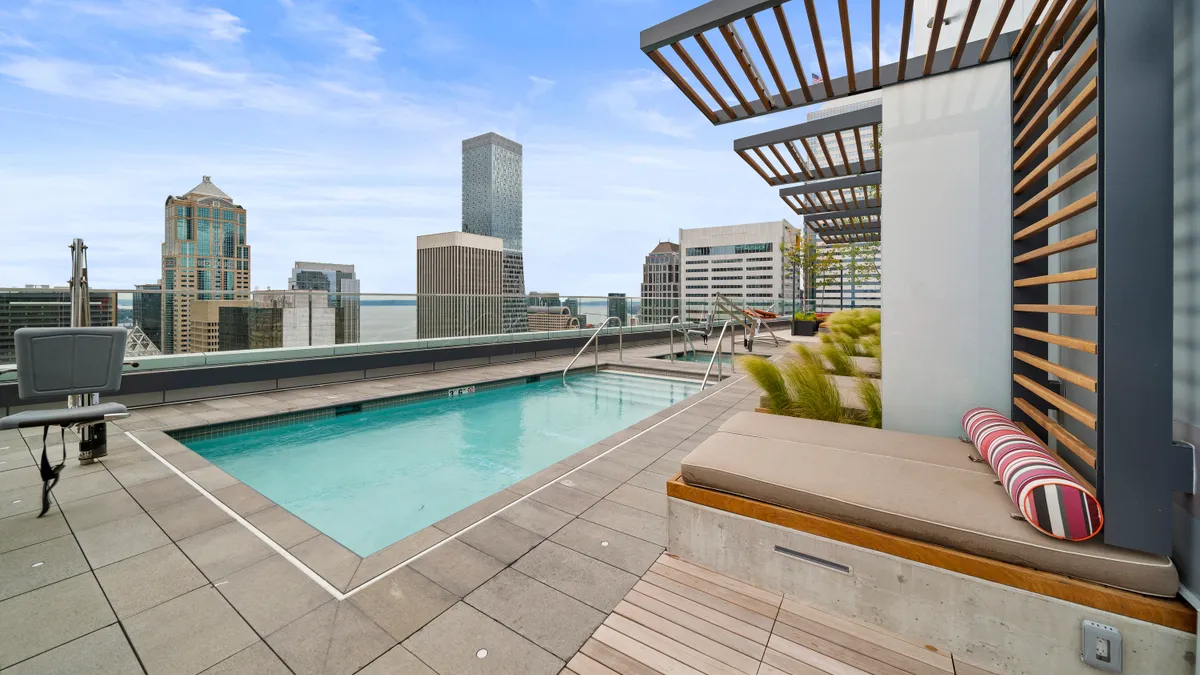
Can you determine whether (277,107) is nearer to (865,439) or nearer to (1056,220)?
(865,439)

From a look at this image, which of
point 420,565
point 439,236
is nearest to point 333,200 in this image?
point 439,236

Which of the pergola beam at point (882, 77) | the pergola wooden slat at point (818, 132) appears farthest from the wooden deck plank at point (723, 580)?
the pergola wooden slat at point (818, 132)

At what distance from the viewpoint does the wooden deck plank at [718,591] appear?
→ 1881 mm

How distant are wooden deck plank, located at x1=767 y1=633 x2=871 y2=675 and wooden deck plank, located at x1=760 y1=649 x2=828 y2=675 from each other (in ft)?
0.05

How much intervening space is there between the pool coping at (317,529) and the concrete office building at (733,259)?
7383 centimetres

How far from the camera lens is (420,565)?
2174 mm

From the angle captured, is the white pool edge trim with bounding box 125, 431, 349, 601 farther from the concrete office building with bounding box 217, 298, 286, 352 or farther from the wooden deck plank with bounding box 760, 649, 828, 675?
the concrete office building with bounding box 217, 298, 286, 352

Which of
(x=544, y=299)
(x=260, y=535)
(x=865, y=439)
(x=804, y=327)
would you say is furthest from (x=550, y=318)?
(x=865, y=439)

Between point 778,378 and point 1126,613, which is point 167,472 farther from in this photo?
point 1126,613

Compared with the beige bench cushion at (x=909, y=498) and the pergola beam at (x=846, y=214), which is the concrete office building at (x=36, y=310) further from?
the pergola beam at (x=846, y=214)

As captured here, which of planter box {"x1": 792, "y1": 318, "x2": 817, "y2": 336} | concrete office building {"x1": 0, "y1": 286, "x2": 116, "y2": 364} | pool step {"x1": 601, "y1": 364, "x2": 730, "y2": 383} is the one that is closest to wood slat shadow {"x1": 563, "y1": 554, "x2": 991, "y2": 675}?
concrete office building {"x1": 0, "y1": 286, "x2": 116, "y2": 364}

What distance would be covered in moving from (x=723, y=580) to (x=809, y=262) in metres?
17.1

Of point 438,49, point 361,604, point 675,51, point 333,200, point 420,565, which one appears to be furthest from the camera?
point 333,200

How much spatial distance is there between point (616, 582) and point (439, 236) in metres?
20.7
